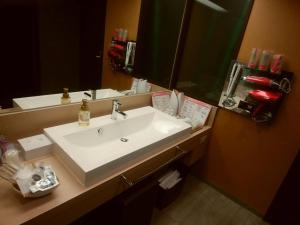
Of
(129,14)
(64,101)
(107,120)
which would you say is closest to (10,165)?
(64,101)

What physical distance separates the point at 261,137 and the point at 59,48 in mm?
1710

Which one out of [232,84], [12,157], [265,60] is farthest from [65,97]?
[265,60]

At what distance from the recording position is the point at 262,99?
1522mm

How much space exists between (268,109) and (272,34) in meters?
0.58

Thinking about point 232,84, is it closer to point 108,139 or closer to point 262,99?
point 262,99

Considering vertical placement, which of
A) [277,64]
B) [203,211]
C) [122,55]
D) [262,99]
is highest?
[277,64]

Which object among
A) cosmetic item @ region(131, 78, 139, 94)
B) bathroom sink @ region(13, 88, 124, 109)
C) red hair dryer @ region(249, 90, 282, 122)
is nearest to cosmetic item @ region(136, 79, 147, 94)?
cosmetic item @ region(131, 78, 139, 94)

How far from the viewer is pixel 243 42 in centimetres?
167

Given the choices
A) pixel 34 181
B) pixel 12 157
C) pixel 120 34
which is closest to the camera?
pixel 34 181

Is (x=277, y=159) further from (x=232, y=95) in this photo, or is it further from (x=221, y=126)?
(x=232, y=95)

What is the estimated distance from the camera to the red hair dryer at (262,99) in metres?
1.50

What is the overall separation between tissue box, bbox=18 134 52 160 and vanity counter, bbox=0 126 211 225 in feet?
0.14

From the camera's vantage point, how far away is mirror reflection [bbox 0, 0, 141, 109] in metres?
0.97

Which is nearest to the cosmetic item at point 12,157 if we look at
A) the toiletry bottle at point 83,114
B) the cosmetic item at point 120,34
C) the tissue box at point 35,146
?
the tissue box at point 35,146
